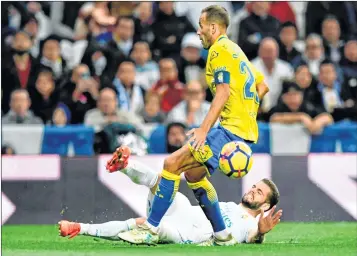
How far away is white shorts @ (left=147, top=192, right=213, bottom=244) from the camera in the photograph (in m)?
10.4

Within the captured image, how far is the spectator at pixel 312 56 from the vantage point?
56.1 feet

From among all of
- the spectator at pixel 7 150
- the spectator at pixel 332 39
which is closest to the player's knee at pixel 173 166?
the spectator at pixel 7 150

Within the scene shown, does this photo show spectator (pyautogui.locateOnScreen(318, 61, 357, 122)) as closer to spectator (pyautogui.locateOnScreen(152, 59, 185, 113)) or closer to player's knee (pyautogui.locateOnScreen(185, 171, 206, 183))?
spectator (pyautogui.locateOnScreen(152, 59, 185, 113))

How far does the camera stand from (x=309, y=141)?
14727 millimetres

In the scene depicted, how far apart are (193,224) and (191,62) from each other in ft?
22.1

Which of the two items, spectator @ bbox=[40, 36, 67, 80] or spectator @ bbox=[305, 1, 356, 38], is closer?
spectator @ bbox=[40, 36, 67, 80]

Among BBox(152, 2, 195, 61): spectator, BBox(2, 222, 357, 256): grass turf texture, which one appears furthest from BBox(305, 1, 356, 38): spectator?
BBox(2, 222, 357, 256): grass turf texture

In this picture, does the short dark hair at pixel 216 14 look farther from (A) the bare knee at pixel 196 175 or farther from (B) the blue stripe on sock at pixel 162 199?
(B) the blue stripe on sock at pixel 162 199

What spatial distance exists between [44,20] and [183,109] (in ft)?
13.2

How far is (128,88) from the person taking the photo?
53.3 feet

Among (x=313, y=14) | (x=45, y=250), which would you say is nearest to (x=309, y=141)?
(x=313, y=14)

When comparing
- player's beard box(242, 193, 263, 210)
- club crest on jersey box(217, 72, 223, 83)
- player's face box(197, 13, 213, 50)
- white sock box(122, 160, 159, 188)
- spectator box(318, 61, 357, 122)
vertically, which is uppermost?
player's face box(197, 13, 213, 50)

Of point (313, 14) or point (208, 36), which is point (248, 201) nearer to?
point (208, 36)

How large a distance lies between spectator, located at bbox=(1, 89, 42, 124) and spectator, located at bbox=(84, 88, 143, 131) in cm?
82
